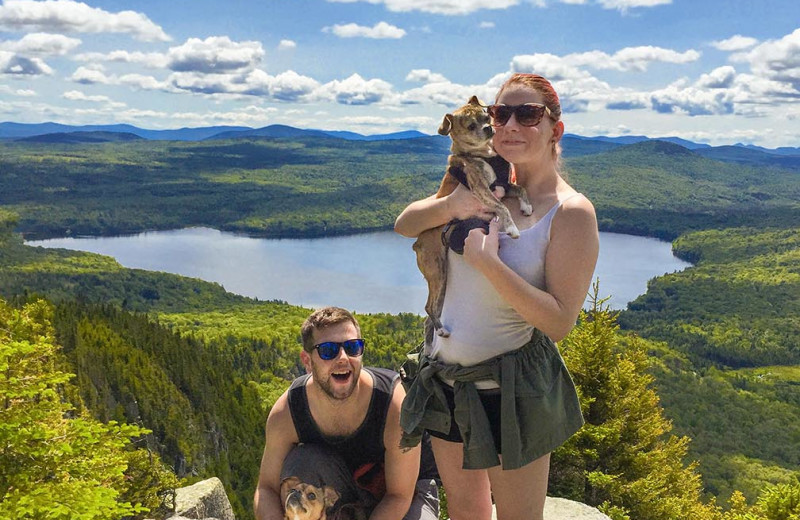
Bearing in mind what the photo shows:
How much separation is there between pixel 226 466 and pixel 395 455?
44.1m

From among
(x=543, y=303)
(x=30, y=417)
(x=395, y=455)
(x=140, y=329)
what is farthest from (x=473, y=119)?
(x=140, y=329)

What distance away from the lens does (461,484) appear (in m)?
3.27

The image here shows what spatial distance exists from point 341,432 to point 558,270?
1.87 meters

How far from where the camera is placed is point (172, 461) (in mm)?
44500

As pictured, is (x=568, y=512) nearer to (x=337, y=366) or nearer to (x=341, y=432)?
(x=341, y=432)

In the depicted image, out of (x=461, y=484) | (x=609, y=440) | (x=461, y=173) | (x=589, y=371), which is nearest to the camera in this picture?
A: (x=461, y=173)

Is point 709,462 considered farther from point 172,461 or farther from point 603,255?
point 603,255

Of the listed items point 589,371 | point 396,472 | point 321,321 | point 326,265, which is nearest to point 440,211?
point 321,321

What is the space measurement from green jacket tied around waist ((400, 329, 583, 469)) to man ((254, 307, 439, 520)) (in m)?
0.86

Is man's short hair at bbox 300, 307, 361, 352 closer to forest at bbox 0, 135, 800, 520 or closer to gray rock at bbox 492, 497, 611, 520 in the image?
forest at bbox 0, 135, 800, 520

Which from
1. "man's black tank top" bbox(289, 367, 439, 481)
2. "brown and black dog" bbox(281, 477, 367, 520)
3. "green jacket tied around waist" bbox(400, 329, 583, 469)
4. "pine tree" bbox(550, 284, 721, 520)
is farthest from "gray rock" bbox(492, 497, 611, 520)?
"pine tree" bbox(550, 284, 721, 520)

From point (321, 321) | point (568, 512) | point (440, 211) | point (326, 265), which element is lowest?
point (326, 265)

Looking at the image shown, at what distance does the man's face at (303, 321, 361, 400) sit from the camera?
3.79m

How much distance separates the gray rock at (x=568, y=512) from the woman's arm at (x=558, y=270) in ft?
A: 14.9
